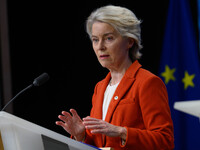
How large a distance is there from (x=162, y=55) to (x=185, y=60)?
0.24m

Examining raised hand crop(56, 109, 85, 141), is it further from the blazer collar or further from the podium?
the podium

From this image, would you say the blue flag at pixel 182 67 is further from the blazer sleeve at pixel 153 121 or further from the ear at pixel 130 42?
the blazer sleeve at pixel 153 121

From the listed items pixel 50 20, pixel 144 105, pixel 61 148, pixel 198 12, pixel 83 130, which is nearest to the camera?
pixel 61 148

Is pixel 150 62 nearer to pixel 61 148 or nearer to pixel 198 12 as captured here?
pixel 198 12

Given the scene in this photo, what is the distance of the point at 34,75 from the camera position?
3250 mm

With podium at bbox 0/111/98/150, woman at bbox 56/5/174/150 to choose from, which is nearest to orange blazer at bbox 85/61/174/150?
woman at bbox 56/5/174/150

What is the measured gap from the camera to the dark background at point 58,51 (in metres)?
3.21

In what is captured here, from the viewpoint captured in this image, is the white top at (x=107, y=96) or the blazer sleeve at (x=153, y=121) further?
the white top at (x=107, y=96)

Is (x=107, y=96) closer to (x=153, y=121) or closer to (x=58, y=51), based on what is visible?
(x=153, y=121)

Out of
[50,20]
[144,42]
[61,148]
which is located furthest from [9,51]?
[61,148]

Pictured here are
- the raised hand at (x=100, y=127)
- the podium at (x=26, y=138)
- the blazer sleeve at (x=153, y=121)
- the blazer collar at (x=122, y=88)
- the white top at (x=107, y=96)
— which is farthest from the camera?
the white top at (x=107, y=96)

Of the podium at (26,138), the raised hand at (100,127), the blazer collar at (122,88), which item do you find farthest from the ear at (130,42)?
the podium at (26,138)

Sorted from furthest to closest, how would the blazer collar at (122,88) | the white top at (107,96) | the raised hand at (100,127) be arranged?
the white top at (107,96)
the blazer collar at (122,88)
the raised hand at (100,127)

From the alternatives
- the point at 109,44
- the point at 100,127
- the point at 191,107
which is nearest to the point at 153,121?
the point at 191,107
